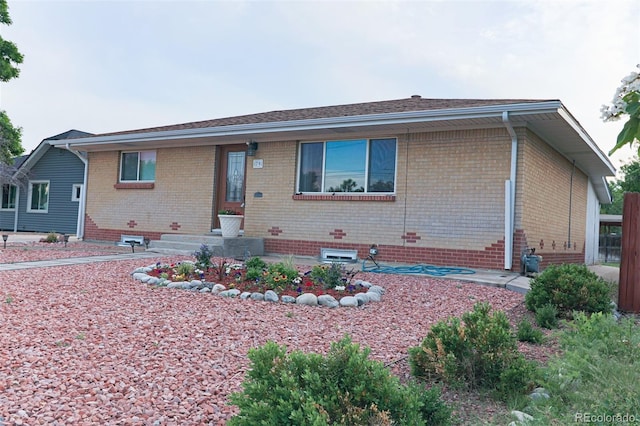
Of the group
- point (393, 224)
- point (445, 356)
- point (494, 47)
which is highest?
point (494, 47)

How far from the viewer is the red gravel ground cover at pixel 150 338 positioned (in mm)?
2602

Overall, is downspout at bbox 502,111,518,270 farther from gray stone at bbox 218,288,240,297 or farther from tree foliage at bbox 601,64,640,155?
Answer: tree foliage at bbox 601,64,640,155

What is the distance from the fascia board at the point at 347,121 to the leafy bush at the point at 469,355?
5618 millimetres

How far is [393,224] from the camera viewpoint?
961 centimetres

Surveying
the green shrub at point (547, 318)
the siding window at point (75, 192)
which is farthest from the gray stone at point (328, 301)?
the siding window at point (75, 192)

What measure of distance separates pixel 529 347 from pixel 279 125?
23.8 feet

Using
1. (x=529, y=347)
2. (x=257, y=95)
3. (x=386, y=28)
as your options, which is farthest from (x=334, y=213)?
(x=257, y=95)

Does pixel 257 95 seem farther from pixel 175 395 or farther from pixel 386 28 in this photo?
pixel 175 395

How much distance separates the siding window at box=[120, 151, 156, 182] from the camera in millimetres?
12945

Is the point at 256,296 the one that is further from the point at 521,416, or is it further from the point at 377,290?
the point at 521,416

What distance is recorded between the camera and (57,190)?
19.2 m

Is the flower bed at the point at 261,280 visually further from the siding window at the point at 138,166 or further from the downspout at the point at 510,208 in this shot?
the siding window at the point at 138,166

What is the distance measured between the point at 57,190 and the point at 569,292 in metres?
19.7

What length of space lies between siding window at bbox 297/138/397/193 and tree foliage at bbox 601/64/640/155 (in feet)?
23.3
